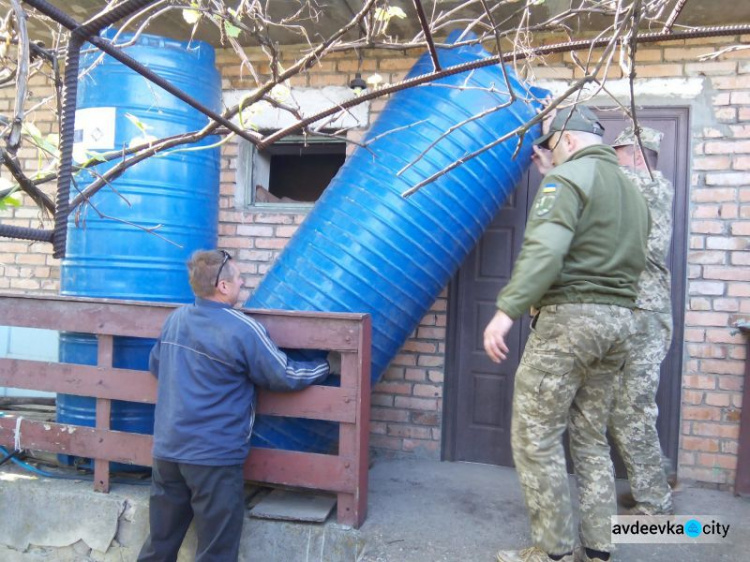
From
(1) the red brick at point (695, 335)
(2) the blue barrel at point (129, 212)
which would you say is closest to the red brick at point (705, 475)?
(1) the red brick at point (695, 335)

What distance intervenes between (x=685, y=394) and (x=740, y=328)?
1.48 feet

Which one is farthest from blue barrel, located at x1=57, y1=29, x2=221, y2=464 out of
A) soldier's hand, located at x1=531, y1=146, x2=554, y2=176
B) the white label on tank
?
soldier's hand, located at x1=531, y1=146, x2=554, y2=176

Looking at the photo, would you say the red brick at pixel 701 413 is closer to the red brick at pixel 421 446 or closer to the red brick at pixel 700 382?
the red brick at pixel 700 382

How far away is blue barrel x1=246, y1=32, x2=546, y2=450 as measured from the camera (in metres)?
2.61

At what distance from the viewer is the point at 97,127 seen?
2.88m

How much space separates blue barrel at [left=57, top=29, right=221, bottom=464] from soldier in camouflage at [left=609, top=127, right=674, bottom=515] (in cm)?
221

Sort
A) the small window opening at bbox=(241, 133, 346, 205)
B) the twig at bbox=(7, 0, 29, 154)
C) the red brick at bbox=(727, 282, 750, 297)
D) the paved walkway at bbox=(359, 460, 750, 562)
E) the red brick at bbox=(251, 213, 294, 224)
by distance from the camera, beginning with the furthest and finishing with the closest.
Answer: the small window opening at bbox=(241, 133, 346, 205)
the red brick at bbox=(251, 213, 294, 224)
the red brick at bbox=(727, 282, 750, 297)
the paved walkway at bbox=(359, 460, 750, 562)
the twig at bbox=(7, 0, 29, 154)

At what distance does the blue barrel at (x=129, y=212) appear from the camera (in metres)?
2.86

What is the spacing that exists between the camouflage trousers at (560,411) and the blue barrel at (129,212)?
5.85 feet

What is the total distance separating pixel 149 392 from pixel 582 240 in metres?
1.93

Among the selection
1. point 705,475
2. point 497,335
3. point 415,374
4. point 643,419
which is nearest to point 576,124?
point 497,335

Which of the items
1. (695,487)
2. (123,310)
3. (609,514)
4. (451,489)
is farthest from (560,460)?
(123,310)

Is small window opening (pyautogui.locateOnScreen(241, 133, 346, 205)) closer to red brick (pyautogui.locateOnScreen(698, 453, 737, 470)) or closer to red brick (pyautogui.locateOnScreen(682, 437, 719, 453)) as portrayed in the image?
red brick (pyautogui.locateOnScreen(682, 437, 719, 453))

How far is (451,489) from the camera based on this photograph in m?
3.09
